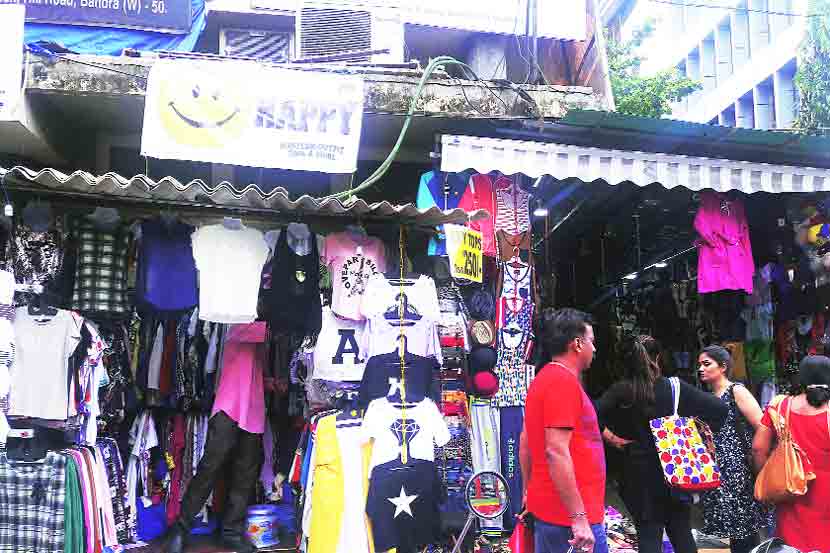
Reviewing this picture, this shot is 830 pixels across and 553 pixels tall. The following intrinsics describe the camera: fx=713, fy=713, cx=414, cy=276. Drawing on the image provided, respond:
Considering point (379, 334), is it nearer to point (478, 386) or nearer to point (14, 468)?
point (478, 386)

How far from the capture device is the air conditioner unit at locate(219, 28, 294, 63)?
8906mm

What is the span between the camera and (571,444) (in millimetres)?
3691

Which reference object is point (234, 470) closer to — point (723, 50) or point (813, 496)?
point (813, 496)

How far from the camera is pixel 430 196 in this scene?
6.57 meters

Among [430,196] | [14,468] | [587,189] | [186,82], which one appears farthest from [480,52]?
[14,468]

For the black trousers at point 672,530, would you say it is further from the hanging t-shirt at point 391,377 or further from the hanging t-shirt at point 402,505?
the hanging t-shirt at point 391,377

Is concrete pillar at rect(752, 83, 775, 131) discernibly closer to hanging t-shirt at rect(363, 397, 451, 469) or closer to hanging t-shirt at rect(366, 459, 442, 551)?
hanging t-shirt at rect(363, 397, 451, 469)

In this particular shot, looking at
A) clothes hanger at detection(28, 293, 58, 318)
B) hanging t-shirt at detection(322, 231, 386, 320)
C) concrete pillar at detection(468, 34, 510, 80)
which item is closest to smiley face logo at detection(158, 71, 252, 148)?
hanging t-shirt at detection(322, 231, 386, 320)

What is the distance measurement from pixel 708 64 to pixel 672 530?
2517 centimetres

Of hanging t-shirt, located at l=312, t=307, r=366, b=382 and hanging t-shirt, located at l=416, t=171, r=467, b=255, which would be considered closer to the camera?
hanging t-shirt, located at l=312, t=307, r=366, b=382

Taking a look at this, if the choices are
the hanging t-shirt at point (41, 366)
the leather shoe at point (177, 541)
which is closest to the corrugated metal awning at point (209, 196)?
the hanging t-shirt at point (41, 366)

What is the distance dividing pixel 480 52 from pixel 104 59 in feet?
14.9

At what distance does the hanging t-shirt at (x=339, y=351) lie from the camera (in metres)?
5.22

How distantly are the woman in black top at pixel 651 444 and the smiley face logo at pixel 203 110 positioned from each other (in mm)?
4098
